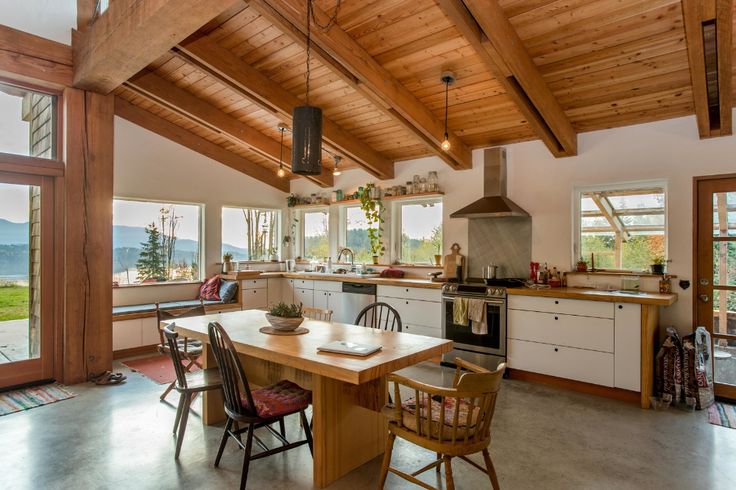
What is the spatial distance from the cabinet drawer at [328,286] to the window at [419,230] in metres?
0.99

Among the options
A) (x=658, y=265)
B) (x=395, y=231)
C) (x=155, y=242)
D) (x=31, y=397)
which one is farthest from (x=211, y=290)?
(x=658, y=265)

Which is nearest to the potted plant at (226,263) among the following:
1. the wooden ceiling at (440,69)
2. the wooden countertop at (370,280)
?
the wooden countertop at (370,280)

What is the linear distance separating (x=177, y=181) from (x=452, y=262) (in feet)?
13.3

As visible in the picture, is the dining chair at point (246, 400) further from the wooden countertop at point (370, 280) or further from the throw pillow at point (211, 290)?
the throw pillow at point (211, 290)

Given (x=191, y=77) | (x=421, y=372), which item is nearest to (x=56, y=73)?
(x=191, y=77)

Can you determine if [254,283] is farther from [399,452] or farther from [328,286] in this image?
[399,452]

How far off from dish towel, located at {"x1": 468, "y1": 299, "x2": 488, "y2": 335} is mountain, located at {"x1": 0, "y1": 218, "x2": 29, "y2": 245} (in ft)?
14.8

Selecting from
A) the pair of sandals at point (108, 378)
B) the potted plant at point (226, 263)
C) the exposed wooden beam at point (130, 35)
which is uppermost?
the exposed wooden beam at point (130, 35)

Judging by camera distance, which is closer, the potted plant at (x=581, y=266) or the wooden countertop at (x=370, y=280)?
the potted plant at (x=581, y=266)

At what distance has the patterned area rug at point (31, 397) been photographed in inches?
141

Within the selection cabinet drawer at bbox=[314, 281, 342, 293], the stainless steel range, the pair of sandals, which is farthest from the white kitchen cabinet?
the pair of sandals

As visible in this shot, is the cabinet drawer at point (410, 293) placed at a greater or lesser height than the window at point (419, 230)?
lesser

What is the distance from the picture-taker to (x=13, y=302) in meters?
4.08

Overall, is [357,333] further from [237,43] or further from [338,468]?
[237,43]
